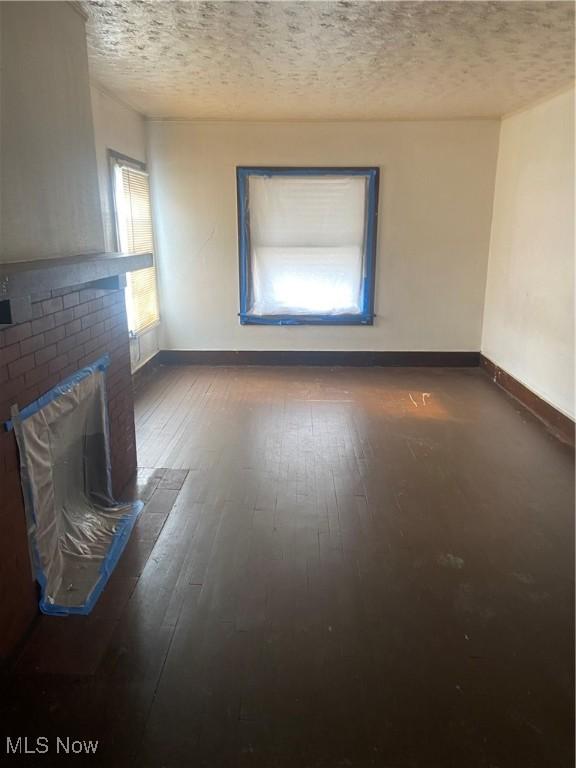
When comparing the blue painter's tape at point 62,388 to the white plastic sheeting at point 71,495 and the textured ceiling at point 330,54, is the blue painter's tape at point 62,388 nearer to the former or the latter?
the white plastic sheeting at point 71,495

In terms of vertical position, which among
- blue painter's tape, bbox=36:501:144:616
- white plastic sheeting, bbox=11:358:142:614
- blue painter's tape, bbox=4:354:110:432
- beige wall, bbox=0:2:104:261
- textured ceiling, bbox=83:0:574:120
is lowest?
blue painter's tape, bbox=36:501:144:616

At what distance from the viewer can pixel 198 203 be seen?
5988 mm

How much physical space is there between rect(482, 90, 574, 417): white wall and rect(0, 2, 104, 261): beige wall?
11.7 feet

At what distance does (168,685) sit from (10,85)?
7.82ft

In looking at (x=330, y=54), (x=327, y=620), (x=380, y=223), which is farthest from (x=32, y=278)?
(x=380, y=223)

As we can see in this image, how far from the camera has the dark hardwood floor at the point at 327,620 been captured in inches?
70.1

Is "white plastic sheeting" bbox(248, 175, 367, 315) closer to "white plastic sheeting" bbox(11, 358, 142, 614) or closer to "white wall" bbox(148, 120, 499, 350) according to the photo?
"white wall" bbox(148, 120, 499, 350)

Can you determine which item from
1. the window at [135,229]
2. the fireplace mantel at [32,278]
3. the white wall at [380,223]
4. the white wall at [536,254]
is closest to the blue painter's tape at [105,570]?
the fireplace mantel at [32,278]

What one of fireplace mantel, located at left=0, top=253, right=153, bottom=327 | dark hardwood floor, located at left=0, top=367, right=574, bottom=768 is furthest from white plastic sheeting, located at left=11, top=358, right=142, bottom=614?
fireplace mantel, located at left=0, top=253, right=153, bottom=327

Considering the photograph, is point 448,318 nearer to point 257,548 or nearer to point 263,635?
point 257,548

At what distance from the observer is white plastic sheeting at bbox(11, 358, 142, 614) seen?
225 centimetres

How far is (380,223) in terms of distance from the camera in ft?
19.7

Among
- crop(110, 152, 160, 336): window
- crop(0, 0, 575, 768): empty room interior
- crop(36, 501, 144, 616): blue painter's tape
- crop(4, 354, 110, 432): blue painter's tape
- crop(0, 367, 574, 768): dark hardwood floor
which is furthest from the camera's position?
crop(110, 152, 160, 336): window

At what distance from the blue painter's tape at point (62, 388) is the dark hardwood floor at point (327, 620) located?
880 mm
